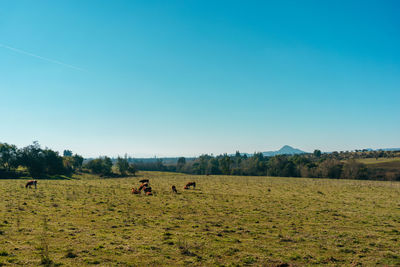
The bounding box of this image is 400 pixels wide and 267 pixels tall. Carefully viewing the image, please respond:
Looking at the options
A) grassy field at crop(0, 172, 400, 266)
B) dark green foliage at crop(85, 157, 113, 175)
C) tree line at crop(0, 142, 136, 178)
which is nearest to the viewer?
grassy field at crop(0, 172, 400, 266)

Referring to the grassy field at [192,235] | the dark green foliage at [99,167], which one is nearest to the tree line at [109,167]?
the dark green foliage at [99,167]

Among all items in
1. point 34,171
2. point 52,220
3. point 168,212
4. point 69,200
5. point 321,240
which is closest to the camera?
point 321,240

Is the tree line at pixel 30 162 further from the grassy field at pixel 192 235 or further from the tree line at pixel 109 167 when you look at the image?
the grassy field at pixel 192 235

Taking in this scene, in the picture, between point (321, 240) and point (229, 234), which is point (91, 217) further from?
point (321, 240)

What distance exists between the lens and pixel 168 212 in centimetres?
2214

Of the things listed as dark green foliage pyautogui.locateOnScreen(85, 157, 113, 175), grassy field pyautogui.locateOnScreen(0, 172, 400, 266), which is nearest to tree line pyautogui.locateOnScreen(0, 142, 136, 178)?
dark green foliage pyautogui.locateOnScreen(85, 157, 113, 175)

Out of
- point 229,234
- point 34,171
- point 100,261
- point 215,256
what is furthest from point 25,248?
point 34,171

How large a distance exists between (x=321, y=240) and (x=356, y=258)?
2.76 metres

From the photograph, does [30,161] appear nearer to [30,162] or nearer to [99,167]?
[30,162]

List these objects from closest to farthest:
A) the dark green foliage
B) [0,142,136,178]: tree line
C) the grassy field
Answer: the grassy field < [0,142,136,178]: tree line < the dark green foliage

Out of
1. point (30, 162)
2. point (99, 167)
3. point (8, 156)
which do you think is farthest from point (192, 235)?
point (99, 167)

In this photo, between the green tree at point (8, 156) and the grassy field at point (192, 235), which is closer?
the grassy field at point (192, 235)

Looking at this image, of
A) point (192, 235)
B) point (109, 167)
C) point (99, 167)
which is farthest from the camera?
point (109, 167)

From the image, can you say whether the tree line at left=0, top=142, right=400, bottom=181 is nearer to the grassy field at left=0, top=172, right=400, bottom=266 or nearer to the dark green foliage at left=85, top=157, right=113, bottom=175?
the dark green foliage at left=85, top=157, right=113, bottom=175
